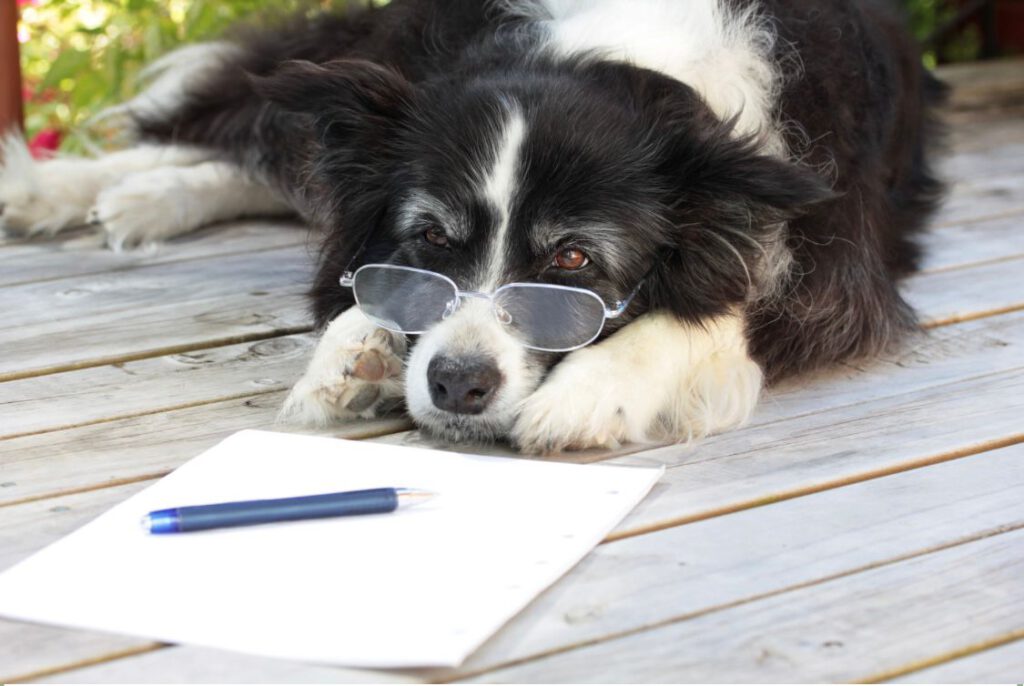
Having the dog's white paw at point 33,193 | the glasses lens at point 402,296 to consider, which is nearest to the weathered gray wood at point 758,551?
the glasses lens at point 402,296

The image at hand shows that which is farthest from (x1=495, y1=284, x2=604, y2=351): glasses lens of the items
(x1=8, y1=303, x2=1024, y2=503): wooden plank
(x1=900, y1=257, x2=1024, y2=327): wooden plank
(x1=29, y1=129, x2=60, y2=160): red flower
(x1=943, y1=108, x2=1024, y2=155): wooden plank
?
(x1=29, y1=129, x2=60, y2=160): red flower

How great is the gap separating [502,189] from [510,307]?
0.23m

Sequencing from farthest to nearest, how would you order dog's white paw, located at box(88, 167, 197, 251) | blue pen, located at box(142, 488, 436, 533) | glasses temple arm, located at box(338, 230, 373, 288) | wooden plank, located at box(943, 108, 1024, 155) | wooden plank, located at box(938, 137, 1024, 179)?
wooden plank, located at box(943, 108, 1024, 155), wooden plank, located at box(938, 137, 1024, 179), dog's white paw, located at box(88, 167, 197, 251), glasses temple arm, located at box(338, 230, 373, 288), blue pen, located at box(142, 488, 436, 533)

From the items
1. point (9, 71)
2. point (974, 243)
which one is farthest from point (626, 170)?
point (9, 71)

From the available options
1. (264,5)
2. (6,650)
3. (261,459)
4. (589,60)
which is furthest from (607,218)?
(264,5)

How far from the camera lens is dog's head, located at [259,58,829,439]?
8.08 ft

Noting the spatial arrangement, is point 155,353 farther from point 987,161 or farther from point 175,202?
point 987,161

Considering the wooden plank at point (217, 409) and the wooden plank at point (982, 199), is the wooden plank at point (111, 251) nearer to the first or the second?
the wooden plank at point (217, 409)

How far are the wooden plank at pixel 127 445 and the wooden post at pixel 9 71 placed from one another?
2.10 m

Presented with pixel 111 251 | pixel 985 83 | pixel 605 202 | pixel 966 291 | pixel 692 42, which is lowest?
pixel 985 83

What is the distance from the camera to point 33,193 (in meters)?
4.02

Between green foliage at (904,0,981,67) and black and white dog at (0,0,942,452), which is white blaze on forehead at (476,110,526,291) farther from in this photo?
green foliage at (904,0,981,67)

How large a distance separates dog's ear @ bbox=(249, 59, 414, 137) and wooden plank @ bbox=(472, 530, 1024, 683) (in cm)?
137

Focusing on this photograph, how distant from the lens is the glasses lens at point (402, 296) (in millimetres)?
2533
